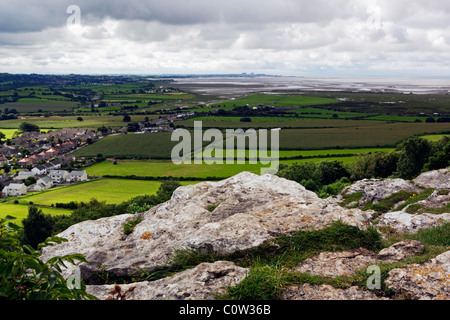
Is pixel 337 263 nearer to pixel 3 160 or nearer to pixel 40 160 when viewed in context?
pixel 40 160

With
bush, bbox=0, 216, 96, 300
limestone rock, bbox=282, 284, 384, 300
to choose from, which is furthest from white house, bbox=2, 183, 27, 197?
limestone rock, bbox=282, 284, 384, 300

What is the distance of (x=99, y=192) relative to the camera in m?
64.9

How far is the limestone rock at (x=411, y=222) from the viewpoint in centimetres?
1229

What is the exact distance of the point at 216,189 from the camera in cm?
1470

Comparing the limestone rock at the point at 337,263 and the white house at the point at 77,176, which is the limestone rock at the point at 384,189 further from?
the white house at the point at 77,176

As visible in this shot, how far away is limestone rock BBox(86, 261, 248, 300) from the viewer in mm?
6387

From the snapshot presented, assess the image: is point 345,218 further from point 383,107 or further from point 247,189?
point 383,107

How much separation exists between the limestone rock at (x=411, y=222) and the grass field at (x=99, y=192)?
52.1 meters

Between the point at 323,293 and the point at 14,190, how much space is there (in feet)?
277

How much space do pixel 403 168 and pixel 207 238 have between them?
44.8m

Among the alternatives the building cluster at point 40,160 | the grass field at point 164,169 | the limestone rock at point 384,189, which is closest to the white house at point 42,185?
the building cluster at point 40,160
